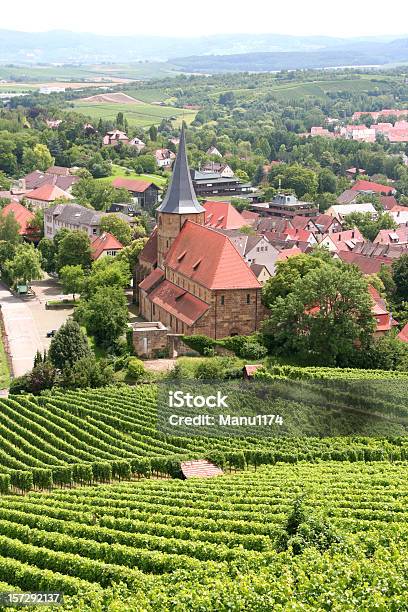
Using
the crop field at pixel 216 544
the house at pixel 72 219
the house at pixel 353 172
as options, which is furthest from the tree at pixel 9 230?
the house at pixel 353 172

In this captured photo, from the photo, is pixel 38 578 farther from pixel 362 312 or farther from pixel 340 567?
pixel 362 312

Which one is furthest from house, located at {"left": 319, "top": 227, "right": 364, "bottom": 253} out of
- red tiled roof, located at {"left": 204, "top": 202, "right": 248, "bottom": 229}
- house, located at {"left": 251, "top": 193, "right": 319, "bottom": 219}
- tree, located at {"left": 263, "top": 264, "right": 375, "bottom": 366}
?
tree, located at {"left": 263, "top": 264, "right": 375, "bottom": 366}

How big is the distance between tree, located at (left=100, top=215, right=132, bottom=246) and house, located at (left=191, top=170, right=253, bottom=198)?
145 feet

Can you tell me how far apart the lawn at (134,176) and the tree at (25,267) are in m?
51.4

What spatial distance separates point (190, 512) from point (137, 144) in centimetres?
13198

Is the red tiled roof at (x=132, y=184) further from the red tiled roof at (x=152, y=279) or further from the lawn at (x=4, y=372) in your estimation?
the lawn at (x=4, y=372)

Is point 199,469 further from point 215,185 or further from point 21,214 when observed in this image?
point 215,185

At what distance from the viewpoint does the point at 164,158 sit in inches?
5950

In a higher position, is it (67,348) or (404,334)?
(67,348)

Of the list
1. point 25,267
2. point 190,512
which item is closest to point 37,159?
point 25,267

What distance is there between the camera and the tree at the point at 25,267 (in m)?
77.3

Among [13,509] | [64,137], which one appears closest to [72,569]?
[13,509]

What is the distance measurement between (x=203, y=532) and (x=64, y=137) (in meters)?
126

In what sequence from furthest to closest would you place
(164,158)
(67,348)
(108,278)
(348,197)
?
1. (164,158)
2. (348,197)
3. (108,278)
4. (67,348)
